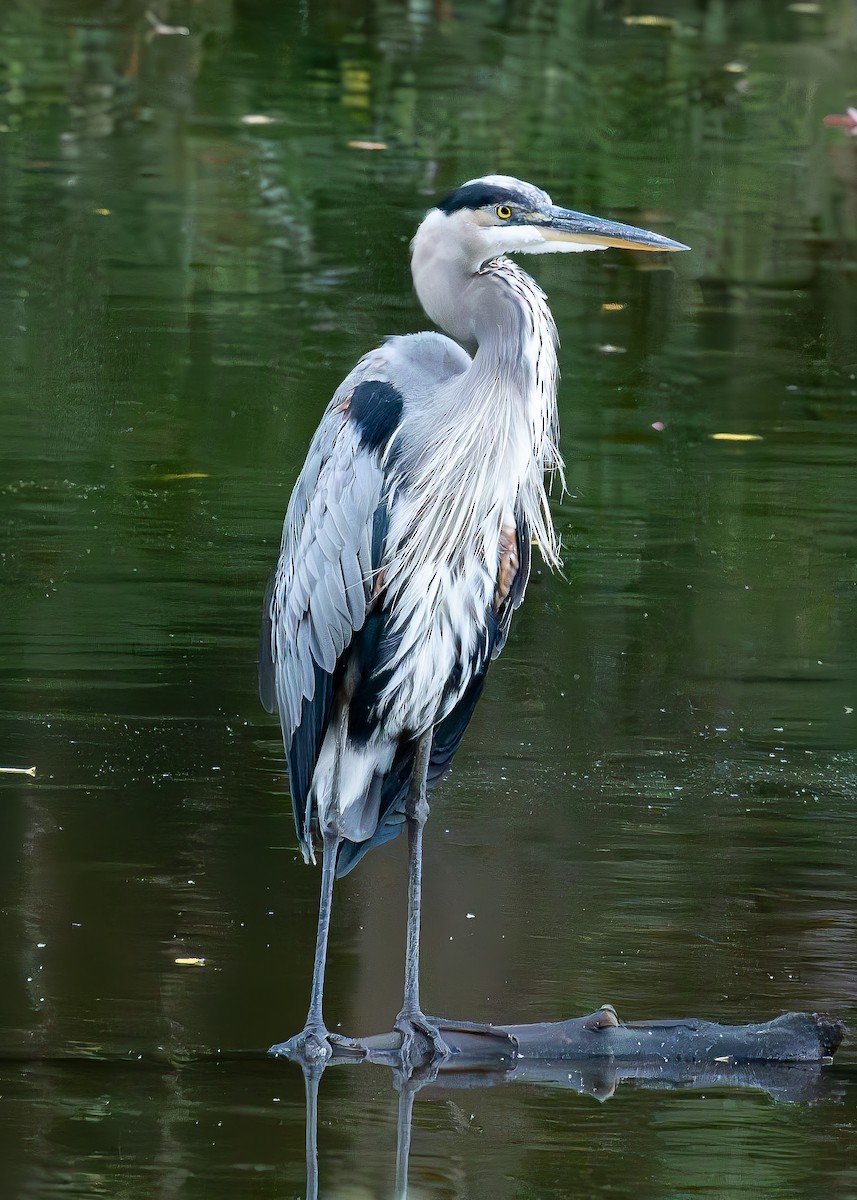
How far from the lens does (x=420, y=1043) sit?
4141mm

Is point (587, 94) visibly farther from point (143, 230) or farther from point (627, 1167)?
point (627, 1167)

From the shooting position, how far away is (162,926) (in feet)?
15.1

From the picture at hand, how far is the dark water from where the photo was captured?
12.7 ft

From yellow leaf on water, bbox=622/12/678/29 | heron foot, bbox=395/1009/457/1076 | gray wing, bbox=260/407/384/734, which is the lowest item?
heron foot, bbox=395/1009/457/1076

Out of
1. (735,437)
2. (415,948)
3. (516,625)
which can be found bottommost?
(415,948)

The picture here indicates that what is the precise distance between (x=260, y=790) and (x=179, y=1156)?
2.00 meters

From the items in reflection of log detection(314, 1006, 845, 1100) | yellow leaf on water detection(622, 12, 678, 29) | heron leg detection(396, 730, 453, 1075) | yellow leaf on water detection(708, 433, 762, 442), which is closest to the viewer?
reflection of log detection(314, 1006, 845, 1100)

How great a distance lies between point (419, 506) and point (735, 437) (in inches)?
181

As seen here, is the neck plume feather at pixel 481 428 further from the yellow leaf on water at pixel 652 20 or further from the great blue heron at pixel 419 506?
the yellow leaf on water at pixel 652 20

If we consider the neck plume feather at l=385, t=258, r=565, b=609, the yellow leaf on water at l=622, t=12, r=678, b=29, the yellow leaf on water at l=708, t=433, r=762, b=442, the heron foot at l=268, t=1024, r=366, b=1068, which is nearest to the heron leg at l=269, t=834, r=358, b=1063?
the heron foot at l=268, t=1024, r=366, b=1068

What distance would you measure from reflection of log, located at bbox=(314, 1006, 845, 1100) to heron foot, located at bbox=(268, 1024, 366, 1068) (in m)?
0.20

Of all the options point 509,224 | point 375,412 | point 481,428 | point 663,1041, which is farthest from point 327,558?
point 663,1041

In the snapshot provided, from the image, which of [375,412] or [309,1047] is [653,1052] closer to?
[309,1047]

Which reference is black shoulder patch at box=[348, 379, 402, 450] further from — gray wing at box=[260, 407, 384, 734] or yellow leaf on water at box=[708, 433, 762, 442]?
yellow leaf on water at box=[708, 433, 762, 442]
